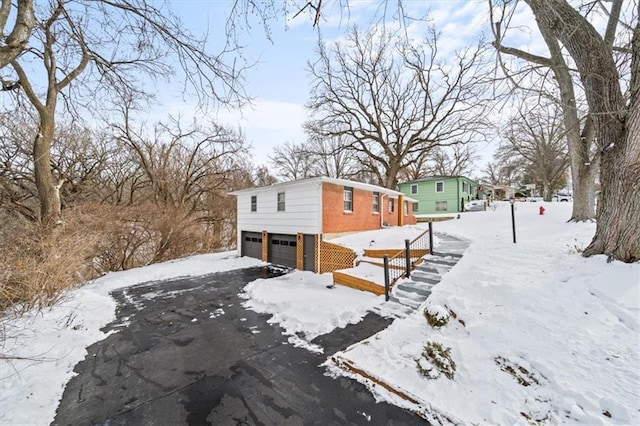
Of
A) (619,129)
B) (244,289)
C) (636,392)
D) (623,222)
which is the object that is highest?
(619,129)

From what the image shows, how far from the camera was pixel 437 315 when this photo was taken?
15.0 feet

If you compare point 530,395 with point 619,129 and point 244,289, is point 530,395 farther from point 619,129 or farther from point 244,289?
point 244,289

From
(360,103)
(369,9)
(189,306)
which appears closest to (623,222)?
(369,9)

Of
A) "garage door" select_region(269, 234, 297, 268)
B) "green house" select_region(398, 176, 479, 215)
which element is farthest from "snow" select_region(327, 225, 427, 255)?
"green house" select_region(398, 176, 479, 215)

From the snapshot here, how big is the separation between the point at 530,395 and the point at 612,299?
240 centimetres

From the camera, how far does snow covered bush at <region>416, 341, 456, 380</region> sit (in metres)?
3.53

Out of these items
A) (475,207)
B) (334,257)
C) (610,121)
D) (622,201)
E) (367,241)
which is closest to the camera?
(622,201)

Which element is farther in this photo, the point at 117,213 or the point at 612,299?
the point at 117,213

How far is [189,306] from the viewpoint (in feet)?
23.3

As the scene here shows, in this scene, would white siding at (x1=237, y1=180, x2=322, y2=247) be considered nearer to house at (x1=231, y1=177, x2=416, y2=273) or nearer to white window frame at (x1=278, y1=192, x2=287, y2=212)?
house at (x1=231, y1=177, x2=416, y2=273)

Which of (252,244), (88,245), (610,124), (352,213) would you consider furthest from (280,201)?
(610,124)

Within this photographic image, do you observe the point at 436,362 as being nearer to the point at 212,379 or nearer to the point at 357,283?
the point at 212,379

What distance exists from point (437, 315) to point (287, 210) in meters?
8.48

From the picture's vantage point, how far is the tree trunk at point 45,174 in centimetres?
718
